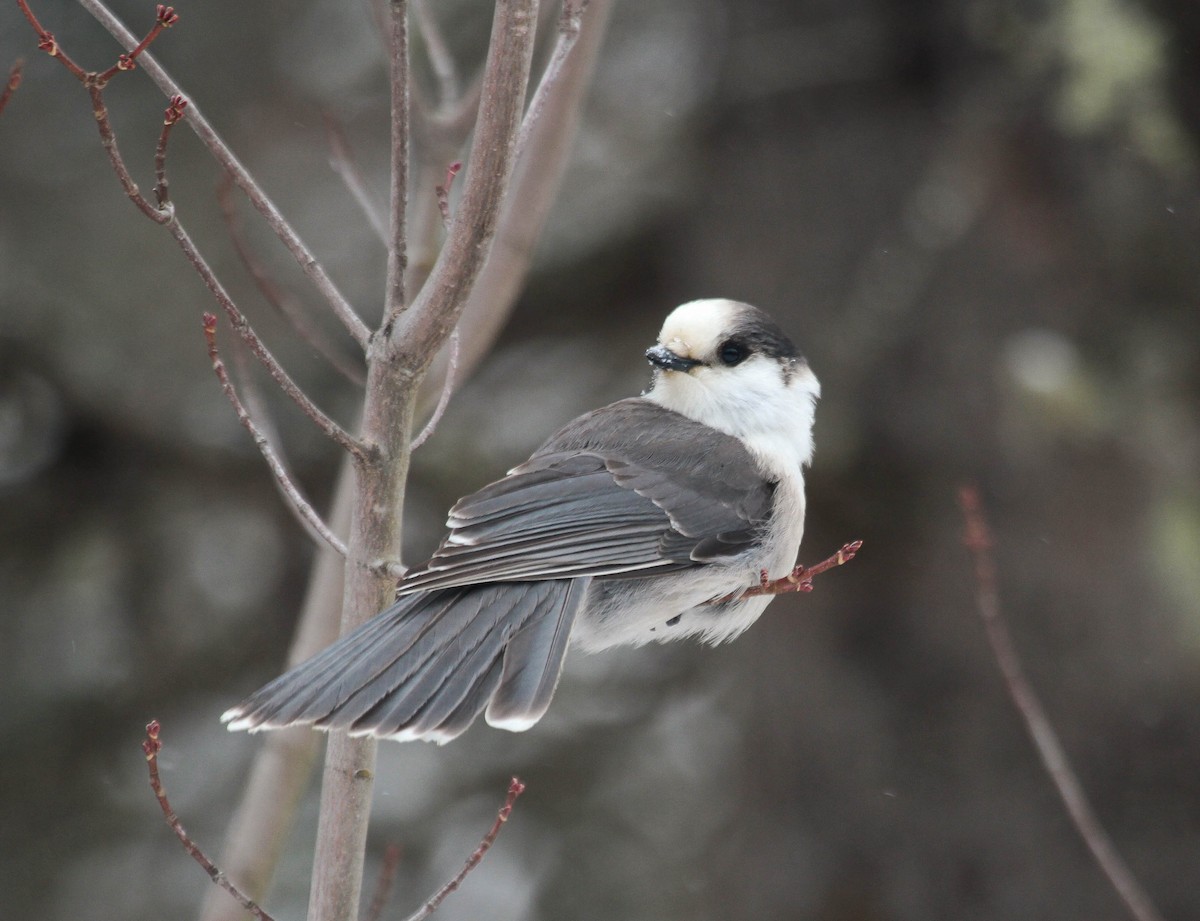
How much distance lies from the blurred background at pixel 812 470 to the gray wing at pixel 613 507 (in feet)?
3.46

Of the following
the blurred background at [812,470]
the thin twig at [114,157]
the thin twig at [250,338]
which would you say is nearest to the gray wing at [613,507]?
the thin twig at [250,338]

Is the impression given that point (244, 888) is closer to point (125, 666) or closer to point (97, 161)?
point (125, 666)

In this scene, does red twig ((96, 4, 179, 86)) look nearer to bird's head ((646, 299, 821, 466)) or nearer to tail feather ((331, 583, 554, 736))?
tail feather ((331, 583, 554, 736))

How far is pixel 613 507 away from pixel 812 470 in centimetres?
Result: 140

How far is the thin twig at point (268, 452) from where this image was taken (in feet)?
6.17

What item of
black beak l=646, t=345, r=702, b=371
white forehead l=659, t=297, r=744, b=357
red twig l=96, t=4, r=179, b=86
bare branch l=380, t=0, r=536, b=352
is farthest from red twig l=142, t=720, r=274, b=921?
white forehead l=659, t=297, r=744, b=357

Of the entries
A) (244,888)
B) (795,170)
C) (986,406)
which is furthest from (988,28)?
(244,888)

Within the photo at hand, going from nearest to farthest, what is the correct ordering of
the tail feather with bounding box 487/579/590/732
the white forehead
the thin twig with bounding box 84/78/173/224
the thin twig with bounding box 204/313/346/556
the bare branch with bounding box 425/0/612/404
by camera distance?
the thin twig with bounding box 84/78/173/224
the thin twig with bounding box 204/313/346/556
the tail feather with bounding box 487/579/590/732
the bare branch with bounding box 425/0/612/404
the white forehead

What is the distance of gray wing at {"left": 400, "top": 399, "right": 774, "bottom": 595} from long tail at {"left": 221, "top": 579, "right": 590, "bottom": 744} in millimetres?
66

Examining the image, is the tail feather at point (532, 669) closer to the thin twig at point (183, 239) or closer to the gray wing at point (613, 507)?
the gray wing at point (613, 507)

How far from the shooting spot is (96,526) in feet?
16.1

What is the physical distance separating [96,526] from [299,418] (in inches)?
34.3

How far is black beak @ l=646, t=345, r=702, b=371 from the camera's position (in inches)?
113

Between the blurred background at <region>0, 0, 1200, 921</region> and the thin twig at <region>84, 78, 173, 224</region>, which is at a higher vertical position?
the thin twig at <region>84, 78, 173, 224</region>
